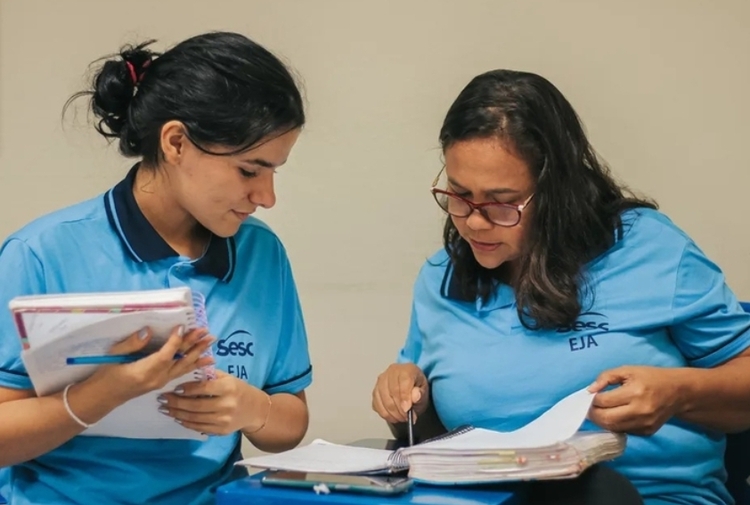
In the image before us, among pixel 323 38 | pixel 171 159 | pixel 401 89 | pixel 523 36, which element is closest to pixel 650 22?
pixel 523 36

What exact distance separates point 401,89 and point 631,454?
2.82ft

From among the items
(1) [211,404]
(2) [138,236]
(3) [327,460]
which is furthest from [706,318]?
(2) [138,236]

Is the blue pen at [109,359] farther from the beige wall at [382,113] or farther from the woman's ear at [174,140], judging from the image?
the beige wall at [382,113]

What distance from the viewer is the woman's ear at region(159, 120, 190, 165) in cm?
120

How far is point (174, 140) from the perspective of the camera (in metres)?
1.21

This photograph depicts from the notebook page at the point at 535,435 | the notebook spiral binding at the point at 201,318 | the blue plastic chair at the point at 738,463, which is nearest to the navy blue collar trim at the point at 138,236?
the notebook spiral binding at the point at 201,318

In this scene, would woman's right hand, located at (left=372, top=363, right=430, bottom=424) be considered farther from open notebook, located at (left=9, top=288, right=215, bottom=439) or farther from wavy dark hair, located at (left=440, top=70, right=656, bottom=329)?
open notebook, located at (left=9, top=288, right=215, bottom=439)

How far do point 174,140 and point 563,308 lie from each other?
0.62 metres

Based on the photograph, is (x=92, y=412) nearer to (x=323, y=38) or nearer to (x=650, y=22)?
(x=323, y=38)

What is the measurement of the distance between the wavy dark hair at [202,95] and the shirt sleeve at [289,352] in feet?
0.92

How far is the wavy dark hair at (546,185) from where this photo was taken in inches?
51.3

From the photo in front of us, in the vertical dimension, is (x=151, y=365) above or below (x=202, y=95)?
below

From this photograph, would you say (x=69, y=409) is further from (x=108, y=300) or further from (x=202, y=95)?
(x=202, y=95)

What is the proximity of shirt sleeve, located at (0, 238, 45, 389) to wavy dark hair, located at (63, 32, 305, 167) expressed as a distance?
0.76 feet
